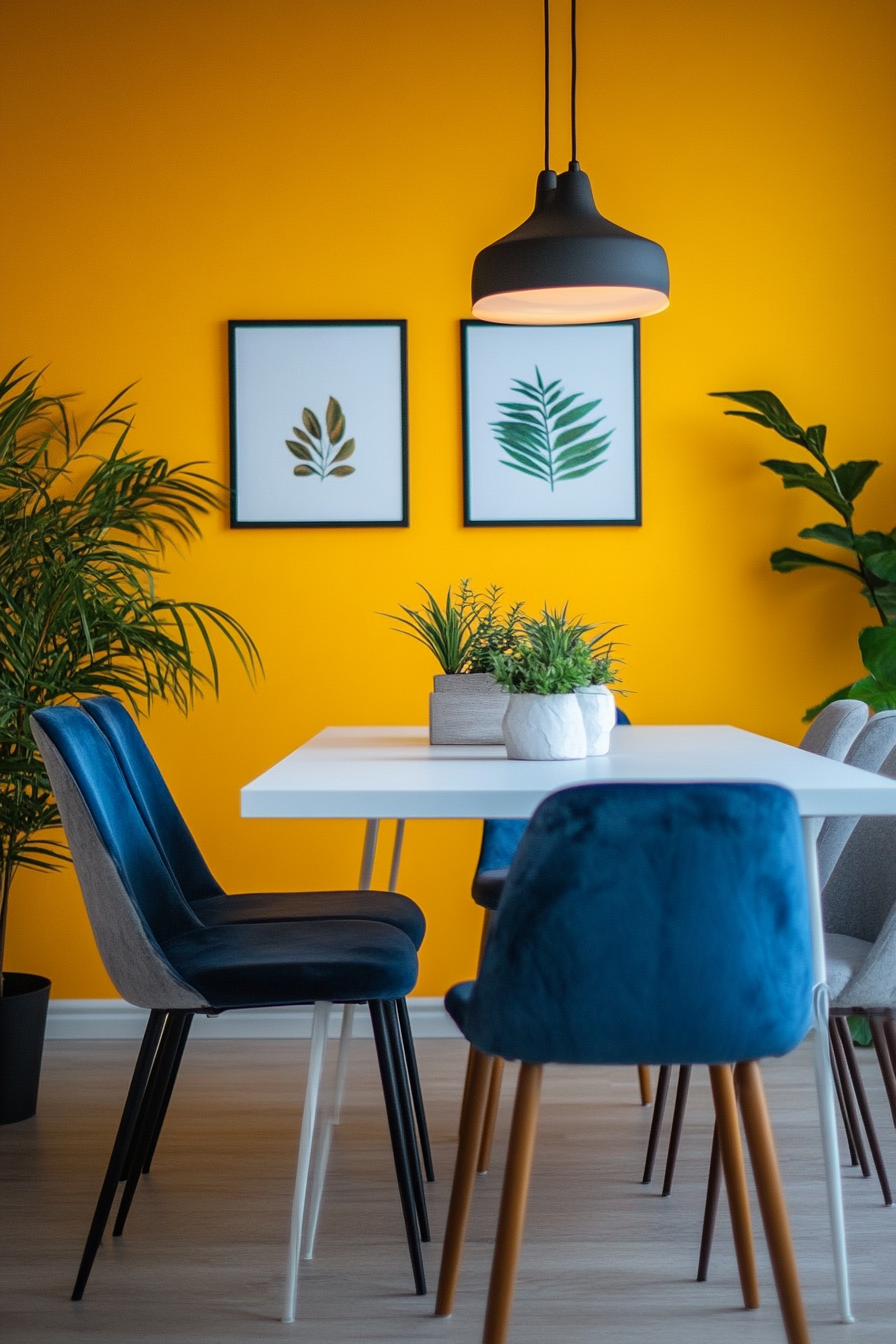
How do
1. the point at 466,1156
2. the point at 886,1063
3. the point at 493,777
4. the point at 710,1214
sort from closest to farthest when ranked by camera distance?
the point at 466,1156 < the point at 493,777 < the point at 710,1214 < the point at 886,1063

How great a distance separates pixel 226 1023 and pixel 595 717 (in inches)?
75.7

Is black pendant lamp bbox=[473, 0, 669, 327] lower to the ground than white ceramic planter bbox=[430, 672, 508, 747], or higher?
higher

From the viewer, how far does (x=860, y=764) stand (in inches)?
93.5

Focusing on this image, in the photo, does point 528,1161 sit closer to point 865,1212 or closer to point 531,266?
point 865,1212

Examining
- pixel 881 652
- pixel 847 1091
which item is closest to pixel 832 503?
pixel 881 652

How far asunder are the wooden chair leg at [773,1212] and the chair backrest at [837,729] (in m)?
0.92

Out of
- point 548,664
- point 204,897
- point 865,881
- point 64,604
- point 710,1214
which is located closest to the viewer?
point 710,1214

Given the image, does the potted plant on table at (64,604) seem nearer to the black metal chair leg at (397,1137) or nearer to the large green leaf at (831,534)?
the black metal chair leg at (397,1137)

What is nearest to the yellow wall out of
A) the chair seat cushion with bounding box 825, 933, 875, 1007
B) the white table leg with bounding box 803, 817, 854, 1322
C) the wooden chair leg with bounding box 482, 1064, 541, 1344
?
the chair seat cushion with bounding box 825, 933, 875, 1007

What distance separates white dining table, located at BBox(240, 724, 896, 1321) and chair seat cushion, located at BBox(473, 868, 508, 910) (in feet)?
1.39

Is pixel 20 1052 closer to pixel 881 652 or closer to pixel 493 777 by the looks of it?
pixel 493 777

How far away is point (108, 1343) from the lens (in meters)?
1.92

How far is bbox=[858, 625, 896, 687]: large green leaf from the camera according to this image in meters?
3.19

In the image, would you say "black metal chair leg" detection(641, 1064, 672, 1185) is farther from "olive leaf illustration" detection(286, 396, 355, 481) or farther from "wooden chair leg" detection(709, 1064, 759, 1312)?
"olive leaf illustration" detection(286, 396, 355, 481)
